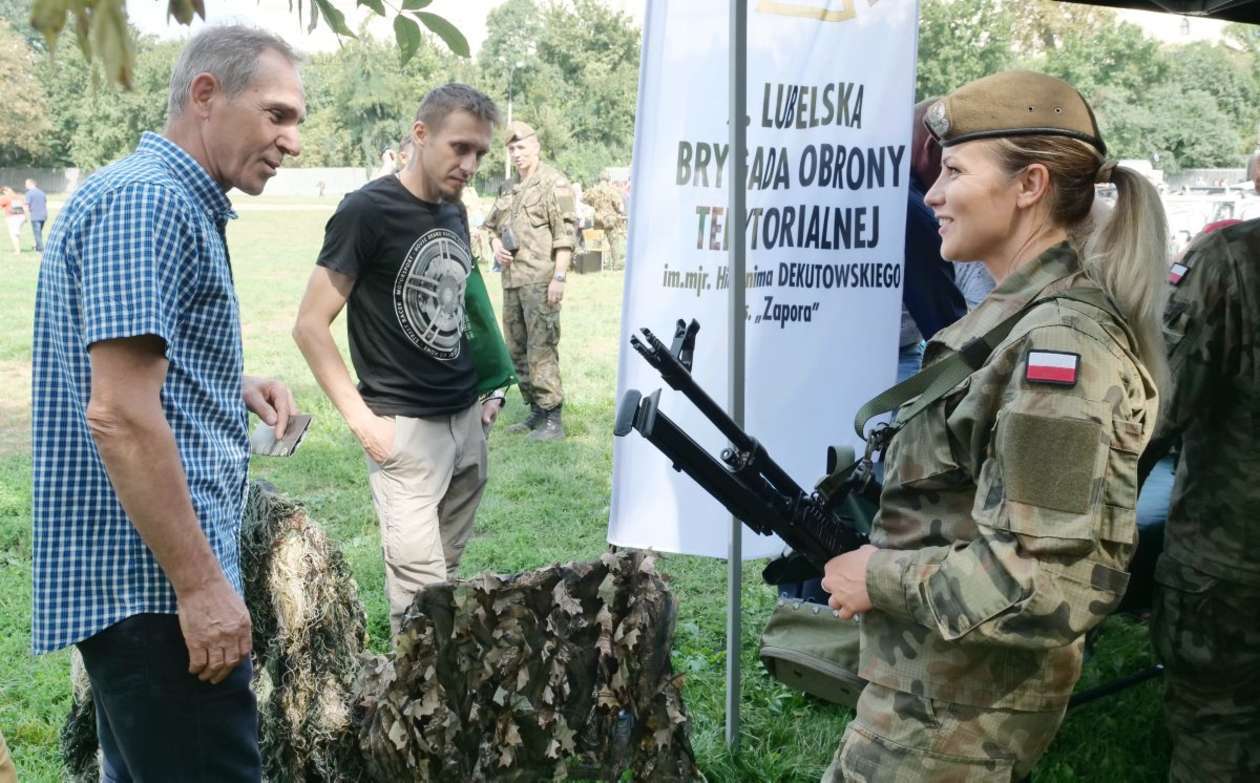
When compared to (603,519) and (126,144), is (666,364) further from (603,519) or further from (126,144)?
(126,144)

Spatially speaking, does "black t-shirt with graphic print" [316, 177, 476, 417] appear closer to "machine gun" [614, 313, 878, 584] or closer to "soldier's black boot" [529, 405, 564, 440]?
"machine gun" [614, 313, 878, 584]

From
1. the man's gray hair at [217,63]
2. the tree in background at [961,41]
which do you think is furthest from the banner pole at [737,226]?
the tree in background at [961,41]

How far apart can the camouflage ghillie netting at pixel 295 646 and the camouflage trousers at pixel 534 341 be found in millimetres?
5088

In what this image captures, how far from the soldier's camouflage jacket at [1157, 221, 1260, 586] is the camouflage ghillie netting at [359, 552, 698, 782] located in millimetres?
1277

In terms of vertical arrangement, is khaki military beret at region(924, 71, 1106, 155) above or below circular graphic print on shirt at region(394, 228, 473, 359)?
above

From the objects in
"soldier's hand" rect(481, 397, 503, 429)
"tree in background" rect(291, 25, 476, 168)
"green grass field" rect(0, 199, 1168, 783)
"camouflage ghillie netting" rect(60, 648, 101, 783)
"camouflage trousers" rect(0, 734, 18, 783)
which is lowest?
"green grass field" rect(0, 199, 1168, 783)

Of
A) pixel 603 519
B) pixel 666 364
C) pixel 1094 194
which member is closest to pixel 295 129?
pixel 666 364

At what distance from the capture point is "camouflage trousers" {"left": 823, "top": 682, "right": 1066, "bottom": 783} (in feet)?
5.93

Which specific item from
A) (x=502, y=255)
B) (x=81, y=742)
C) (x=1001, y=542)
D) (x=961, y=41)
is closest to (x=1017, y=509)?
(x=1001, y=542)

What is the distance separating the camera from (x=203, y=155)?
2023 millimetres

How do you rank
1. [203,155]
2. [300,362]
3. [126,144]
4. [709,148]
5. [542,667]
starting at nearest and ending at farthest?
[203,155]
[542,667]
[709,148]
[300,362]
[126,144]

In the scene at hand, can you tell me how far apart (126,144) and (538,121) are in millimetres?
17405

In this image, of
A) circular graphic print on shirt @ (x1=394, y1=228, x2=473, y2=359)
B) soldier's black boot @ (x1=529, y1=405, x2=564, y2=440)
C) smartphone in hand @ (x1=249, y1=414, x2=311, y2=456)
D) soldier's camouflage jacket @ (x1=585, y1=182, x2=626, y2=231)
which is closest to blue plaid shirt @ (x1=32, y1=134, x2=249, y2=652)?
smartphone in hand @ (x1=249, y1=414, x2=311, y2=456)

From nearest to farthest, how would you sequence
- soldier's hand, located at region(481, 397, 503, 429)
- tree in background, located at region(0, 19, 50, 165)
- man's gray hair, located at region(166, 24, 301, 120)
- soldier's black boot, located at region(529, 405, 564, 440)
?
man's gray hair, located at region(166, 24, 301, 120) → soldier's hand, located at region(481, 397, 503, 429) → soldier's black boot, located at region(529, 405, 564, 440) → tree in background, located at region(0, 19, 50, 165)
